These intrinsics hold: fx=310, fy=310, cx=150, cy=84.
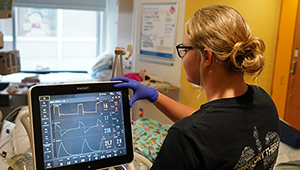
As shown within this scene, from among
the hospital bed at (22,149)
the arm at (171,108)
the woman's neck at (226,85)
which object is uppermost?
the woman's neck at (226,85)

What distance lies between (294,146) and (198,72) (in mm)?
1566

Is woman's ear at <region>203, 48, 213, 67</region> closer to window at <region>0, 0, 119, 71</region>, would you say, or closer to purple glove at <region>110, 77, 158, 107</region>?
purple glove at <region>110, 77, 158, 107</region>

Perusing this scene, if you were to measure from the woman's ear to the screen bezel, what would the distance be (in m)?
0.31

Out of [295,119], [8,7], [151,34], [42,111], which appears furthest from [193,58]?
[295,119]

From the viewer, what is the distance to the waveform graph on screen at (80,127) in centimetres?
100

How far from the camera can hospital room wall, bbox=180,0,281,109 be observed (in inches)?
131

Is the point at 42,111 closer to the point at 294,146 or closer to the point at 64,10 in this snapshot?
the point at 294,146

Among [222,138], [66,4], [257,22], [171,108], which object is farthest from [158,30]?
[222,138]

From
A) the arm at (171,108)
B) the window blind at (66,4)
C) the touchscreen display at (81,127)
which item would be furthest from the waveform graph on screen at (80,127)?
the window blind at (66,4)

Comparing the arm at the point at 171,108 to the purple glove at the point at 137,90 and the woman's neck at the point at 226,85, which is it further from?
the woman's neck at the point at 226,85

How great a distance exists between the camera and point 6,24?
16.7 ft

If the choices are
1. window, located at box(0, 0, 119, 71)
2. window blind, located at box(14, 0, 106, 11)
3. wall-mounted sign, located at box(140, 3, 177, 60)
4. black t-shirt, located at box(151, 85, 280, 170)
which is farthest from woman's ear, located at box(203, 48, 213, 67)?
window blind, located at box(14, 0, 106, 11)

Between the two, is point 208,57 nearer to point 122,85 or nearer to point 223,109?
point 223,109

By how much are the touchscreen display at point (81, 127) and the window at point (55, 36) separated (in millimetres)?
4556
